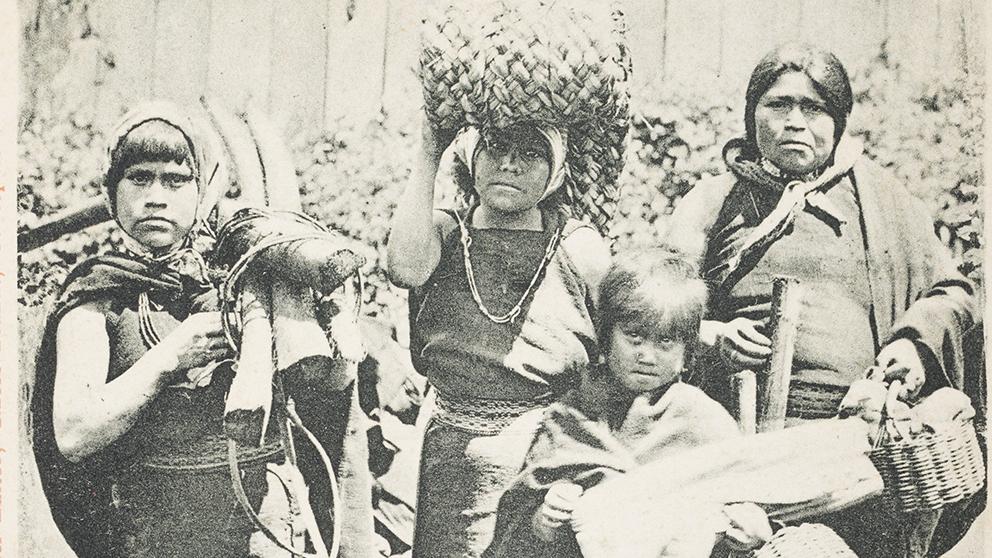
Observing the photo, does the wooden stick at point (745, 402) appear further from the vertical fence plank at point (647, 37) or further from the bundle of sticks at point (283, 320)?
the bundle of sticks at point (283, 320)

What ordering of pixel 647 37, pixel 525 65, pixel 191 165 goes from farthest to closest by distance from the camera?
1. pixel 647 37
2. pixel 191 165
3. pixel 525 65

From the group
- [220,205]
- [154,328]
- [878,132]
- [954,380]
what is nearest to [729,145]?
[878,132]

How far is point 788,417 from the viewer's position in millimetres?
2990

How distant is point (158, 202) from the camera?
2.96 m

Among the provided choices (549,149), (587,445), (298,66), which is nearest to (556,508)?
(587,445)

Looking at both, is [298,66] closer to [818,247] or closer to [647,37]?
[647,37]

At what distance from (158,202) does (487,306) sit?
3.03ft

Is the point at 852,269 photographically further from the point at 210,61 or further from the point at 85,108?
the point at 85,108

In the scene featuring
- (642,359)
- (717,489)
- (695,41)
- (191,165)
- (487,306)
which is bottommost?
(717,489)

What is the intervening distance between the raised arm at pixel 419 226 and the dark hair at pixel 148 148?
1.89ft

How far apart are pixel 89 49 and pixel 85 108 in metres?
0.17

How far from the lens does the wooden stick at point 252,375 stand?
2.89m

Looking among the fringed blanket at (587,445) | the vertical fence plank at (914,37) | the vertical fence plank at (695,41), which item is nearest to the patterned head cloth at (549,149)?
the vertical fence plank at (695,41)

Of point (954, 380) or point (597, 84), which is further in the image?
point (954, 380)
